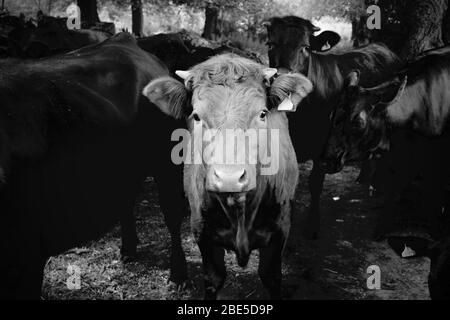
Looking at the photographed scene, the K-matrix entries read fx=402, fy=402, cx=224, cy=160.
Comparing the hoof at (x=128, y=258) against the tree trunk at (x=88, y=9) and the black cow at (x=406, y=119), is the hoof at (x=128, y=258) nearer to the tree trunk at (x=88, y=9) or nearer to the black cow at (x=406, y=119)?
the black cow at (x=406, y=119)

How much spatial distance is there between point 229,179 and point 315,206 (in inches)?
113

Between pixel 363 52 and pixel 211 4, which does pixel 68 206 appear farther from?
pixel 211 4

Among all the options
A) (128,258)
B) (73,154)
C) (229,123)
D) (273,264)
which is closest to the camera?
(229,123)

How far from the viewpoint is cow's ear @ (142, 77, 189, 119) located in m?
2.96

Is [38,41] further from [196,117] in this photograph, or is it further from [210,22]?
[210,22]

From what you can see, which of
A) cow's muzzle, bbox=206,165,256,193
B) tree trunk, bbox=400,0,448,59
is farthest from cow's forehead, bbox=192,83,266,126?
tree trunk, bbox=400,0,448,59

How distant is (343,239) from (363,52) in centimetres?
315

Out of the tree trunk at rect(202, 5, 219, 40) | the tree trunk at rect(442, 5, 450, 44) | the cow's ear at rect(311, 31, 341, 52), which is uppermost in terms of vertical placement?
the tree trunk at rect(202, 5, 219, 40)

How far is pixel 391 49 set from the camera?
6934 mm

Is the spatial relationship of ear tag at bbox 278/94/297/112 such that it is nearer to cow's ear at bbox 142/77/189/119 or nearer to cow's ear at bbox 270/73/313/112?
cow's ear at bbox 270/73/313/112

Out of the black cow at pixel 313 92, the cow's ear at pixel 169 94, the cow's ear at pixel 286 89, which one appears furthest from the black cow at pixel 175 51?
the cow's ear at pixel 286 89

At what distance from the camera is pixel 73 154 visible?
9.32 ft

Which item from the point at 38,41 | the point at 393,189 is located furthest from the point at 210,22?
the point at 393,189

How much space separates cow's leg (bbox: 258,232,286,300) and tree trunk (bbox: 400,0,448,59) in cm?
413
